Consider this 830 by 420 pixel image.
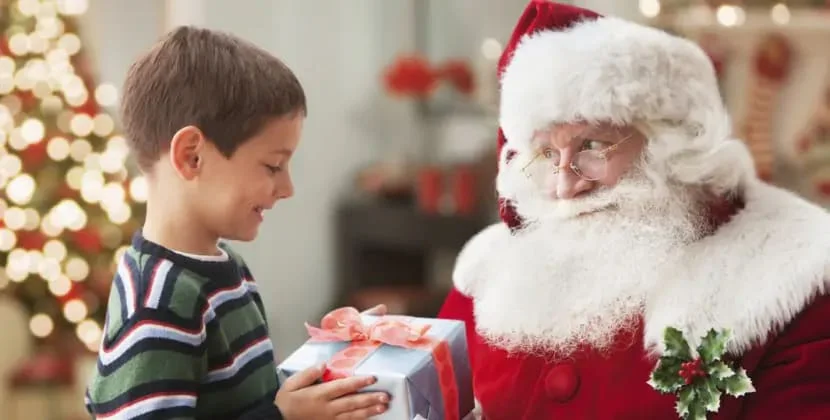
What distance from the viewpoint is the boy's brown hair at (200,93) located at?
1.32 meters

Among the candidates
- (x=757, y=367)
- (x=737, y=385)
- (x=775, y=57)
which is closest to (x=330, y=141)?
(x=775, y=57)

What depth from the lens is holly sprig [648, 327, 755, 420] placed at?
1.35 m

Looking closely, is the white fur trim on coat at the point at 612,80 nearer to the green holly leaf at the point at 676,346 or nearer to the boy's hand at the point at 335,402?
the green holly leaf at the point at 676,346

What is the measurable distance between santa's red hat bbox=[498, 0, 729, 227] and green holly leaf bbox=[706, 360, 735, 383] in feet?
1.35

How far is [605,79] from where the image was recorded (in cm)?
158

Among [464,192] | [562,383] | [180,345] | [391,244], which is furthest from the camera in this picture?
[391,244]

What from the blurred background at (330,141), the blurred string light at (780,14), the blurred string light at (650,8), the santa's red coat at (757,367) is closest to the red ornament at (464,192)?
the blurred background at (330,141)

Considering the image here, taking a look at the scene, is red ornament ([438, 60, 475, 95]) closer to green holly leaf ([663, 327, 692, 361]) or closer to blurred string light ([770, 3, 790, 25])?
blurred string light ([770, 3, 790, 25])

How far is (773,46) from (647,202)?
242 cm

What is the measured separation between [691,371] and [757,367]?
0.18 m

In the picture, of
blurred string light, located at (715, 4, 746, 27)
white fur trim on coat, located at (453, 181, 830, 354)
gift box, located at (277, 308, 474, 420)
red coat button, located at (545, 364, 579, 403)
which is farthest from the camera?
blurred string light, located at (715, 4, 746, 27)

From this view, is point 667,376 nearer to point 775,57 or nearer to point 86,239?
point 86,239

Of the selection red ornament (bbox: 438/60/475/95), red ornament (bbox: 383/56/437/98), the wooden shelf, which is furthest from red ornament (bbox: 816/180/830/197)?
red ornament (bbox: 383/56/437/98)

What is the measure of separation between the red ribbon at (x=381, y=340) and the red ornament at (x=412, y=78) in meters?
3.03
